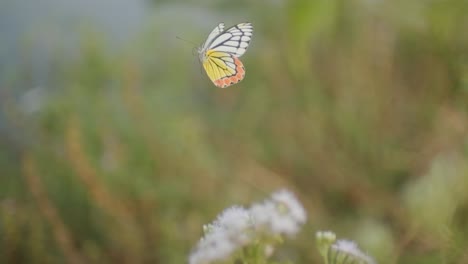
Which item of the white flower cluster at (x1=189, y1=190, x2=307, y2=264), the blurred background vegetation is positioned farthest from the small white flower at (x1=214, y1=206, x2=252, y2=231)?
the blurred background vegetation

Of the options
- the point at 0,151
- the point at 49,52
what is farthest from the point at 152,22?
the point at 0,151

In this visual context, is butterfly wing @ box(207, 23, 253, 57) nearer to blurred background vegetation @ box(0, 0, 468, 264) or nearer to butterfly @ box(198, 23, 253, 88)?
butterfly @ box(198, 23, 253, 88)

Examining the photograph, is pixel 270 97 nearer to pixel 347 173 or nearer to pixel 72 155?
pixel 347 173

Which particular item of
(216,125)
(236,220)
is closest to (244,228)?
(236,220)

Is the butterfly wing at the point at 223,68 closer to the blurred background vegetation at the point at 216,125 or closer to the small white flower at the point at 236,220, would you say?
the small white flower at the point at 236,220

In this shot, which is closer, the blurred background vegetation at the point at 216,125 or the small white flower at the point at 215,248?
the small white flower at the point at 215,248

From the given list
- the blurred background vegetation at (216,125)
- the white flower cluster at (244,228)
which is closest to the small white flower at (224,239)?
the white flower cluster at (244,228)

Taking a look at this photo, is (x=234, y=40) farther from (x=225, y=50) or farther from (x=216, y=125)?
(x=216, y=125)
